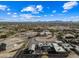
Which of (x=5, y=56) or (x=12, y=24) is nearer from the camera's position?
(x=5, y=56)

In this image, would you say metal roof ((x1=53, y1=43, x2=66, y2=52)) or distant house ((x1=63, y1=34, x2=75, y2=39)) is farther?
distant house ((x1=63, y1=34, x2=75, y2=39))

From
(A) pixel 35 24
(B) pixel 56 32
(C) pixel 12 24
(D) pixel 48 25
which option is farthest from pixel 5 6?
(B) pixel 56 32

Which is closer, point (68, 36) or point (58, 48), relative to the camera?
point (58, 48)

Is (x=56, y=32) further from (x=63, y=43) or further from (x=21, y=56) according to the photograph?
(x=21, y=56)

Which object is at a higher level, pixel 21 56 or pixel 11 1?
pixel 11 1

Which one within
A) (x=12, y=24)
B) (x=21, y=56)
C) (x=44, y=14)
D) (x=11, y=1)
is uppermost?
(x=11, y=1)

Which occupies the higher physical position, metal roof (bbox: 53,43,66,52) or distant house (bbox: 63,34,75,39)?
distant house (bbox: 63,34,75,39)

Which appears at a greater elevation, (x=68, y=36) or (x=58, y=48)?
(x=68, y=36)

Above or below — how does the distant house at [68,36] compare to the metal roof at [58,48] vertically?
above

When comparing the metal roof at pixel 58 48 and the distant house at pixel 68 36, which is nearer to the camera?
the metal roof at pixel 58 48
